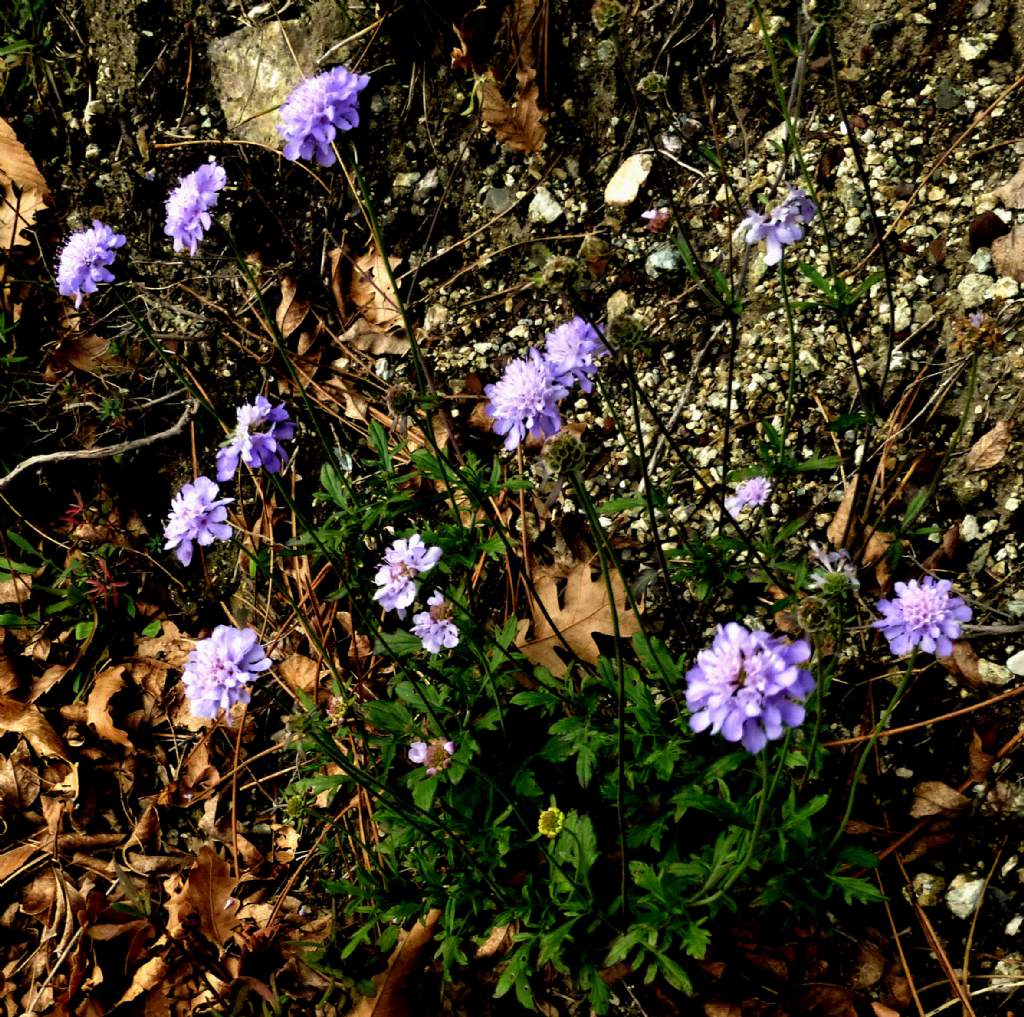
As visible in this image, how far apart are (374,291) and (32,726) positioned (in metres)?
1.90

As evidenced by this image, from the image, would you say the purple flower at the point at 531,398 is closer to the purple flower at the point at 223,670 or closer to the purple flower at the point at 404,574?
the purple flower at the point at 404,574

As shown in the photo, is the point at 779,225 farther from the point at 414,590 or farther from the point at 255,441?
the point at 255,441

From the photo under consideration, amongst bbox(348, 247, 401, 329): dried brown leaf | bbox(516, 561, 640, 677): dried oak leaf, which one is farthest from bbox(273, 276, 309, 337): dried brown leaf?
bbox(516, 561, 640, 677): dried oak leaf

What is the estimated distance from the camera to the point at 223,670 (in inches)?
87.0

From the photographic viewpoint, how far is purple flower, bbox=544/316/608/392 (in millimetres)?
2141

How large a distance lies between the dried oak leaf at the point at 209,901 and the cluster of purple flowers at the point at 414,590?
107 cm

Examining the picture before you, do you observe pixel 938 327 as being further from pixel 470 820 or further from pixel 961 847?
pixel 470 820

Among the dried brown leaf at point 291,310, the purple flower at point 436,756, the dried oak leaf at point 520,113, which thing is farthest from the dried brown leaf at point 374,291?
the purple flower at point 436,756

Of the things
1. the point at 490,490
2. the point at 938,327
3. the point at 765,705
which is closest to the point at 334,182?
the point at 490,490

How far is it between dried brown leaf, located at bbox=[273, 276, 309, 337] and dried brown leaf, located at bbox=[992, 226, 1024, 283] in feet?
7.41

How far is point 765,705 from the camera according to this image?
163cm

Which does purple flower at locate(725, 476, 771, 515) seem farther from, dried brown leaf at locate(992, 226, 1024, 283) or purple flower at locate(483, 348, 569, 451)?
dried brown leaf at locate(992, 226, 1024, 283)

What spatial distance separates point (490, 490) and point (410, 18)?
79.3 inches

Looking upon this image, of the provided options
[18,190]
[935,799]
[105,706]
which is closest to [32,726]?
[105,706]
